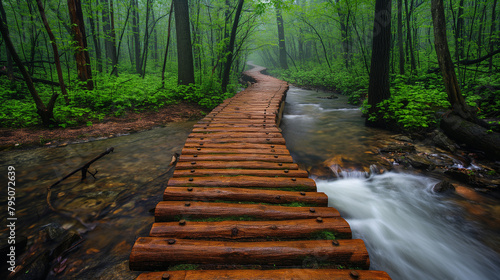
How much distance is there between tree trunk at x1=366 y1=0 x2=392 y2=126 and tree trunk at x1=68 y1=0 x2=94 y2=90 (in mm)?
10440

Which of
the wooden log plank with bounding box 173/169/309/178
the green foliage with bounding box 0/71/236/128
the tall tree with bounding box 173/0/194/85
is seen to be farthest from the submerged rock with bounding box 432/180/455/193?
the tall tree with bounding box 173/0/194/85

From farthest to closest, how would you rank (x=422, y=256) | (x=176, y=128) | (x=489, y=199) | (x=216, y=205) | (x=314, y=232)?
(x=176, y=128) < (x=489, y=199) < (x=422, y=256) < (x=216, y=205) < (x=314, y=232)

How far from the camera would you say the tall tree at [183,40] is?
9891mm

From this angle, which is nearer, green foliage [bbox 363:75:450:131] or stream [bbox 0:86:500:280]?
stream [bbox 0:86:500:280]

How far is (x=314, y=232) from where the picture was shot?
2340 millimetres

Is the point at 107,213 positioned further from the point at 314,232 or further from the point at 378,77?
the point at 378,77

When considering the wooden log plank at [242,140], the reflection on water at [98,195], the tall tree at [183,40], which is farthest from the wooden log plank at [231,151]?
the tall tree at [183,40]

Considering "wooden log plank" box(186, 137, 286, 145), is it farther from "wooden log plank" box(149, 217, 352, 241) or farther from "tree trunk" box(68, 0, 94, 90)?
"tree trunk" box(68, 0, 94, 90)

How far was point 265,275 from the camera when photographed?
1886mm

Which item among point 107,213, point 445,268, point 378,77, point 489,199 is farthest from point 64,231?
point 378,77

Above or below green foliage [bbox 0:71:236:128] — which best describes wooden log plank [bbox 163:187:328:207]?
below

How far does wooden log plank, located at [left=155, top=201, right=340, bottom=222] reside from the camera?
256 centimetres

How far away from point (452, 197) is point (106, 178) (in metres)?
6.68

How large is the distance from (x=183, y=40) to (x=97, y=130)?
5.58 metres
